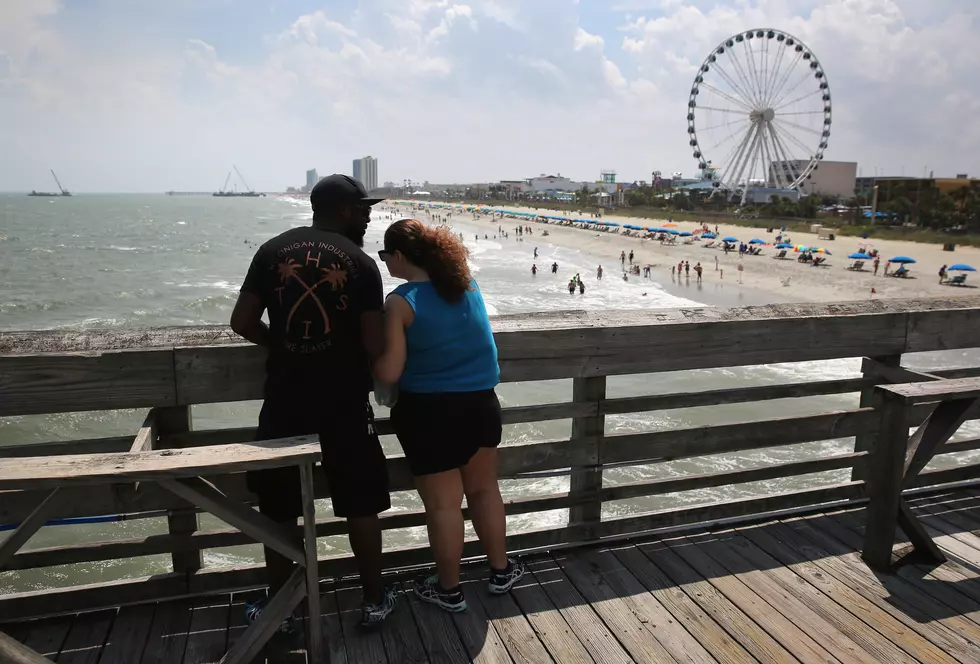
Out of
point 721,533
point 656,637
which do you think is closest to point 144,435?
point 656,637

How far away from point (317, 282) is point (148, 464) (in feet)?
2.23

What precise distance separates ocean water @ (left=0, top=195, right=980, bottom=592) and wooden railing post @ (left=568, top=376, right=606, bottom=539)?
293cm

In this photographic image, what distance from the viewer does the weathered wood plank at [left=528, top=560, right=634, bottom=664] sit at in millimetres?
2301

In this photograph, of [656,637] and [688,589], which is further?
[688,589]

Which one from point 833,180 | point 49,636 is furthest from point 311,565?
point 833,180

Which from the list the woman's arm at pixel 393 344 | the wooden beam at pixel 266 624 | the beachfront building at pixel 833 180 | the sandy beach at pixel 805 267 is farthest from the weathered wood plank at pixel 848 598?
the beachfront building at pixel 833 180

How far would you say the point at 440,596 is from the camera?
2.51 m

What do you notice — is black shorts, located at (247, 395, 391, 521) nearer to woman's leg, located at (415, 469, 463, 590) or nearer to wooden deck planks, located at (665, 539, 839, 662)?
woman's leg, located at (415, 469, 463, 590)

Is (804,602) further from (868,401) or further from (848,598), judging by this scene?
(868,401)

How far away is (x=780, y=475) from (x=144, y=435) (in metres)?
2.56

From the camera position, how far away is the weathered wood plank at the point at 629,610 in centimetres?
231

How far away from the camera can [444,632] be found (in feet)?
7.84

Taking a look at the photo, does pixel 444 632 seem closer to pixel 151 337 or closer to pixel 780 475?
pixel 151 337

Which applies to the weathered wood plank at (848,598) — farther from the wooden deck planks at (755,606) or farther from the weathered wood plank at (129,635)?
the weathered wood plank at (129,635)
